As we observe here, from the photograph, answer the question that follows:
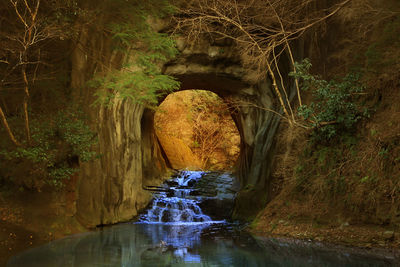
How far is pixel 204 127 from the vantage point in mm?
27312

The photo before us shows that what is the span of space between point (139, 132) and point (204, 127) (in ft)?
45.6

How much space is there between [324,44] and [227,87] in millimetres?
5032

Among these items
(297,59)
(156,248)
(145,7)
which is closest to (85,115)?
(145,7)

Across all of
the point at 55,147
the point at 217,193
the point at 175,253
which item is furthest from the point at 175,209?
the point at 175,253

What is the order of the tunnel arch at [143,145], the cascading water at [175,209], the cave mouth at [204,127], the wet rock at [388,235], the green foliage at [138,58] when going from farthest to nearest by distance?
the cave mouth at [204,127], the cascading water at [175,209], the tunnel arch at [143,145], the green foliage at [138,58], the wet rock at [388,235]

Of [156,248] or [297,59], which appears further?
[297,59]

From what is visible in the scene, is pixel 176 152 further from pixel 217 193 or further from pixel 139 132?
pixel 139 132

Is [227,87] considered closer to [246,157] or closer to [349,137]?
[246,157]

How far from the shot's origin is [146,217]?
13016 millimetres

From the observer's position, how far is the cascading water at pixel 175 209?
43.5ft

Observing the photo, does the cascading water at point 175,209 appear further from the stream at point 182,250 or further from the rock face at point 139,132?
the rock face at point 139,132

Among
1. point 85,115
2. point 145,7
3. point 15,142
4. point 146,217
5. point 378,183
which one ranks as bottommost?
point 146,217

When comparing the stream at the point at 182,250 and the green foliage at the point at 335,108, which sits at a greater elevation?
the green foliage at the point at 335,108

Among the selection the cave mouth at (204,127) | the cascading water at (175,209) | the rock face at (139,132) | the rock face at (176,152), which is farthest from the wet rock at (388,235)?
the cave mouth at (204,127)
